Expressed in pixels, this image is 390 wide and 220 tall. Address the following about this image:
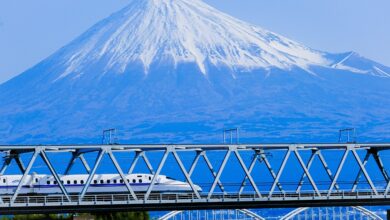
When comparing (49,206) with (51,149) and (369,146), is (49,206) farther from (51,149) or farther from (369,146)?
(369,146)

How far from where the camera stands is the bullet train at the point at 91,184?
336 feet

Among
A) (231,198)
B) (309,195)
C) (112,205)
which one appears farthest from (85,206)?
(309,195)

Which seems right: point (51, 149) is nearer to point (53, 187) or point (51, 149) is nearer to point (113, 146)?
point (113, 146)

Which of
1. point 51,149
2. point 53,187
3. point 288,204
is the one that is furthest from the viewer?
point 53,187

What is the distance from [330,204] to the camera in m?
91.1

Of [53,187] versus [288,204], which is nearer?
[288,204]

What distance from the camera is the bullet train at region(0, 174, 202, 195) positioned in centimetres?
10256

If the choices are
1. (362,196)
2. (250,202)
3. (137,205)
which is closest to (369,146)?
(362,196)

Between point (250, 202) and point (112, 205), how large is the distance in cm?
1013

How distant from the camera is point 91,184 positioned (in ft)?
341

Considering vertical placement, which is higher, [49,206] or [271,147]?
[271,147]

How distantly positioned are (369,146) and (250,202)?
1057 cm

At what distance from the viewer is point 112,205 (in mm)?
85125

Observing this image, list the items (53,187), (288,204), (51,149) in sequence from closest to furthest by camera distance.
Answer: (51,149), (288,204), (53,187)
